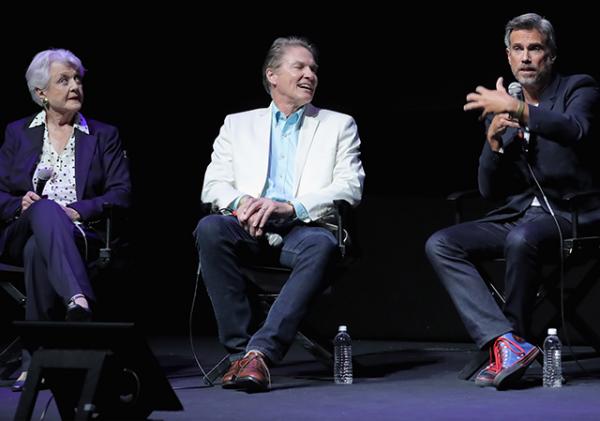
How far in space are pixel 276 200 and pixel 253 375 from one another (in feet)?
2.75

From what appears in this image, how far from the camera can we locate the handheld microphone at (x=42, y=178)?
12.8 ft

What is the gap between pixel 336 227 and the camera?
4.11m

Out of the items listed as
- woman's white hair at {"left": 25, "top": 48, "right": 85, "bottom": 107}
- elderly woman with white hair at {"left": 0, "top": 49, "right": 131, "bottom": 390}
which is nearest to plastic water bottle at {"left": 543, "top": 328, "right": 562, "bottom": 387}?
elderly woman with white hair at {"left": 0, "top": 49, "right": 131, "bottom": 390}

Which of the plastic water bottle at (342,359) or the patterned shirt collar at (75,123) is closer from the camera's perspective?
the plastic water bottle at (342,359)

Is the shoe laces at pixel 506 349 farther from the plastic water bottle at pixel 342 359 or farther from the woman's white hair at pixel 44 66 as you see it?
the woman's white hair at pixel 44 66

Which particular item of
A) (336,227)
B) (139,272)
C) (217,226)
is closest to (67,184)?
(217,226)

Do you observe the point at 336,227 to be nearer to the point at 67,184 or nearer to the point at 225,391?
Answer: the point at 225,391

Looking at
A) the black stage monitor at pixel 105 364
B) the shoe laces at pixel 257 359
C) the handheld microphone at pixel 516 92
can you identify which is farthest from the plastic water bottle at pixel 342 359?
the black stage monitor at pixel 105 364

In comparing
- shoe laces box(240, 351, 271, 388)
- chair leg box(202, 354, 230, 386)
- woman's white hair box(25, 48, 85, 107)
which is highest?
woman's white hair box(25, 48, 85, 107)

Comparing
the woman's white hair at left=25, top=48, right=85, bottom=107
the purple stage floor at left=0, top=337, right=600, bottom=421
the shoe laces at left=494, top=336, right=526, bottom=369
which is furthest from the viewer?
the woman's white hair at left=25, top=48, right=85, bottom=107

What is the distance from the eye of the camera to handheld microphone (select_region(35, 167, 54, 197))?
3.89m

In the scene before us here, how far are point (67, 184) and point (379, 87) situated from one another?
5.46 ft

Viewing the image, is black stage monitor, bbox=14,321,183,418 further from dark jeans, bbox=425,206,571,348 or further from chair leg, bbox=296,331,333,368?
dark jeans, bbox=425,206,571,348

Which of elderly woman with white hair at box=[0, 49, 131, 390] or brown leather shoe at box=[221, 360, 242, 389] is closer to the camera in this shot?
brown leather shoe at box=[221, 360, 242, 389]
